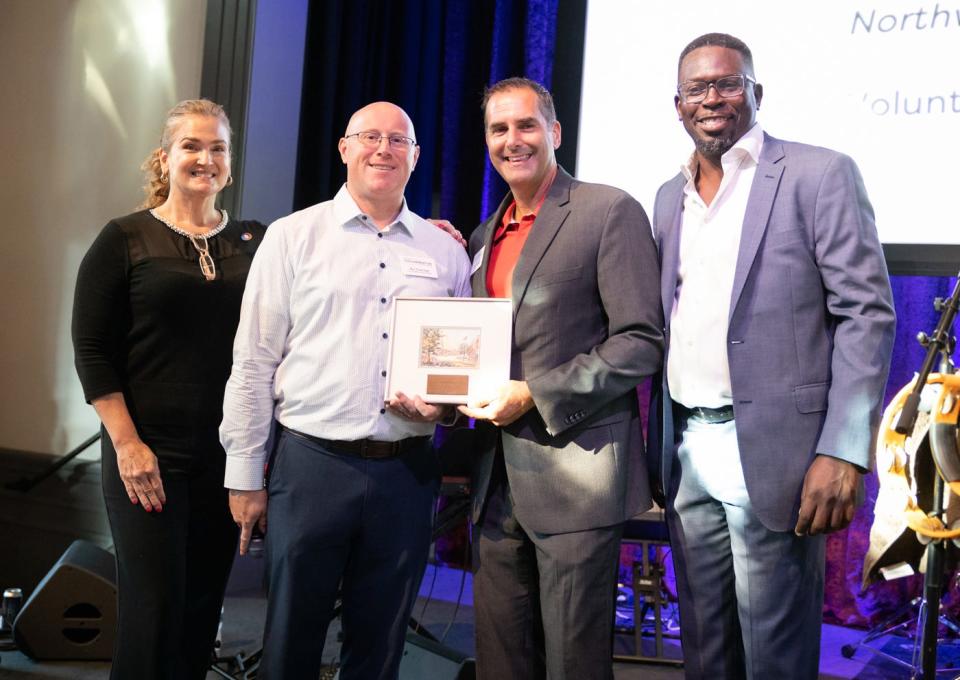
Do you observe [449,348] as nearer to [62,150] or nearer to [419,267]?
[419,267]

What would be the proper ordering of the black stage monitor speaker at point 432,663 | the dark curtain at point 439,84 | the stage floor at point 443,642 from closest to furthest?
the black stage monitor speaker at point 432,663 → the stage floor at point 443,642 → the dark curtain at point 439,84

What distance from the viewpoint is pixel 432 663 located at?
8.80 ft

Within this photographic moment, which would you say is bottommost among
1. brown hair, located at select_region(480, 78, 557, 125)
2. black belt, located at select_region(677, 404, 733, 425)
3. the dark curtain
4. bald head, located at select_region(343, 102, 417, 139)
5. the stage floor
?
the stage floor

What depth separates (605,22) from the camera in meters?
3.64

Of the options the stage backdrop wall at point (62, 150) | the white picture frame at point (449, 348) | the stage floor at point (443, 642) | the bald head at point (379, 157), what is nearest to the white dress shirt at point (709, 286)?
the white picture frame at point (449, 348)

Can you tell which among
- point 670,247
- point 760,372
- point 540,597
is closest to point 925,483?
point 760,372

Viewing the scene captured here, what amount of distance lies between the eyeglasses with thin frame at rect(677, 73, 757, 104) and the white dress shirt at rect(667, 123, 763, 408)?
0.10 metres

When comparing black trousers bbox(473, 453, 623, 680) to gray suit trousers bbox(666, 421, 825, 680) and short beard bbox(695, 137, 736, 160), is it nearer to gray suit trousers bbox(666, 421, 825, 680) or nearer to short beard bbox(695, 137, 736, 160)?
gray suit trousers bbox(666, 421, 825, 680)

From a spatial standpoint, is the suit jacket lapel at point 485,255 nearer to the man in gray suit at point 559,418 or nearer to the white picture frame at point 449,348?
the man in gray suit at point 559,418

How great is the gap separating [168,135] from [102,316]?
0.54m

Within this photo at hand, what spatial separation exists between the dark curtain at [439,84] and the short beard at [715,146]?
8.12 feet

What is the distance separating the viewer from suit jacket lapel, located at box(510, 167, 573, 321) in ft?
6.50

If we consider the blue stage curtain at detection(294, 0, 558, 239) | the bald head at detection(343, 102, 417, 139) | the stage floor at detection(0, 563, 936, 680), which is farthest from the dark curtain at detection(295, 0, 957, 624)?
the bald head at detection(343, 102, 417, 139)

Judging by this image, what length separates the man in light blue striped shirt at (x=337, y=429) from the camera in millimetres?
2006
